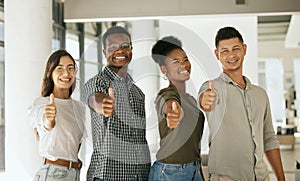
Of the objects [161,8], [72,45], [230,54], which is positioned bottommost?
[230,54]

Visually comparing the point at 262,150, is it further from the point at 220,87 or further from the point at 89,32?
the point at 89,32

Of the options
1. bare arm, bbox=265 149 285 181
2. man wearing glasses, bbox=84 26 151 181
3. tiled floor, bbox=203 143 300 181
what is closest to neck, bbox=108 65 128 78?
man wearing glasses, bbox=84 26 151 181

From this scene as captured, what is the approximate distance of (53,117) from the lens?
7.04 ft

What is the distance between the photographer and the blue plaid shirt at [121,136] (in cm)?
212

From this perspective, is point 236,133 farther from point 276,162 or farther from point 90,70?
point 90,70

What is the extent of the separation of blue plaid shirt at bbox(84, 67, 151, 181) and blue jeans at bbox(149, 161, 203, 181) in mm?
72

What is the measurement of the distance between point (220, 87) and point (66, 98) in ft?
2.49

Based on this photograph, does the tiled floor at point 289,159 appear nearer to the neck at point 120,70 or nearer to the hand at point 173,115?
the hand at point 173,115

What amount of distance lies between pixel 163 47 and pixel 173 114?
1.14 ft

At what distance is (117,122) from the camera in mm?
2121

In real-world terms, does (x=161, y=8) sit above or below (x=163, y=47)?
above

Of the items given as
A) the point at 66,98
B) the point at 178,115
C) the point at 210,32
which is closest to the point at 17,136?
the point at 66,98

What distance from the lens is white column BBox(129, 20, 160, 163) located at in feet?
7.02

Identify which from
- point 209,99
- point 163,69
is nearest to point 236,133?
point 209,99
